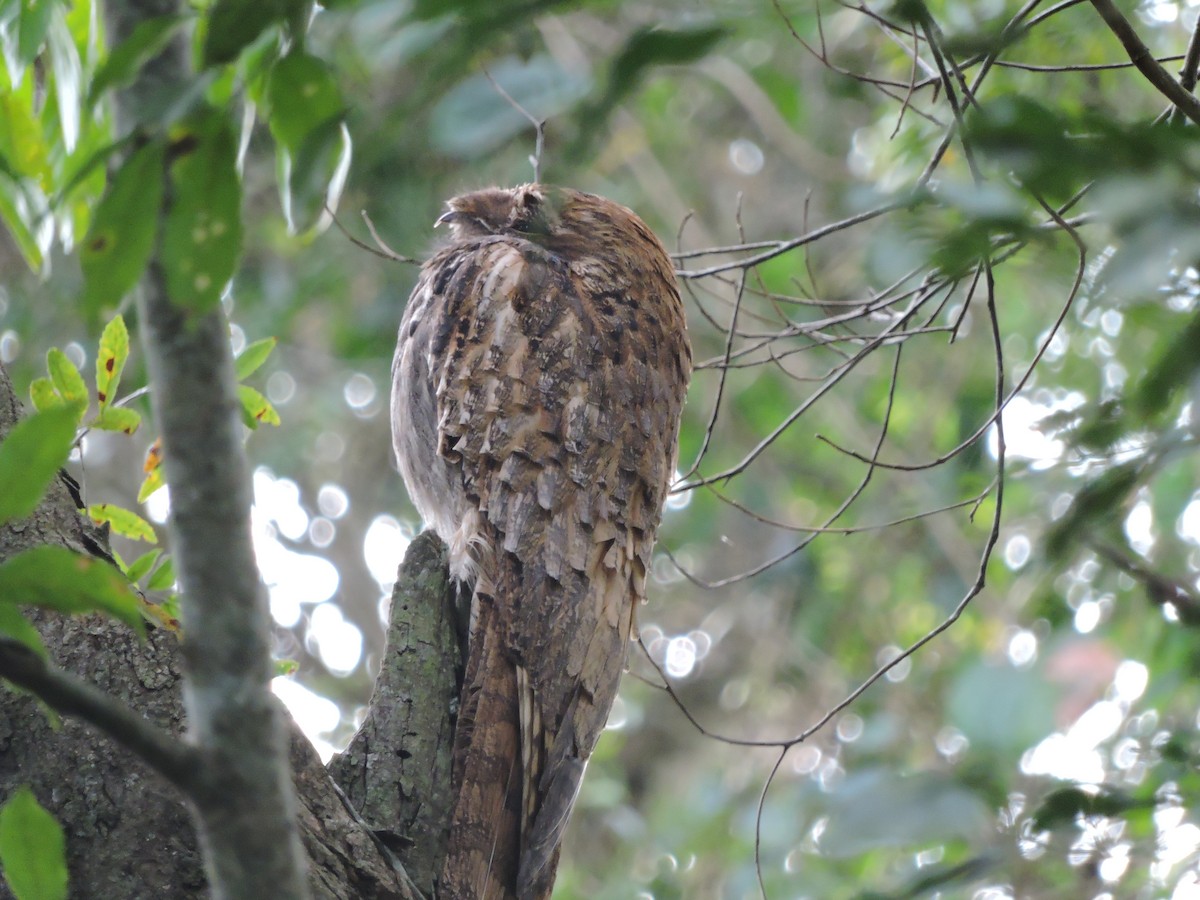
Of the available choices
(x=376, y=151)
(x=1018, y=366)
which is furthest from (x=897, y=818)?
(x=1018, y=366)

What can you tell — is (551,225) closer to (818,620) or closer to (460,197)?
(460,197)

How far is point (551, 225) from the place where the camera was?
3.11 meters

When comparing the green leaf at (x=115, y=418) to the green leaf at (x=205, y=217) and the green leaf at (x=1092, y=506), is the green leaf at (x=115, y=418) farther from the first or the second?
the green leaf at (x=1092, y=506)

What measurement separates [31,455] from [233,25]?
1.41 feet

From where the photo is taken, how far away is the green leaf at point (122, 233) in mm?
929

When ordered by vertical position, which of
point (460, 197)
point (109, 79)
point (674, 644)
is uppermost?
point (674, 644)

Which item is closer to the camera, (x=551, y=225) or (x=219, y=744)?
(x=219, y=744)

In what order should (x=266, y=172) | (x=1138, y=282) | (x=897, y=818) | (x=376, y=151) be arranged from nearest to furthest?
(x=1138, y=282), (x=376, y=151), (x=897, y=818), (x=266, y=172)

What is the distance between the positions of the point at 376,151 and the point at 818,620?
7429 mm

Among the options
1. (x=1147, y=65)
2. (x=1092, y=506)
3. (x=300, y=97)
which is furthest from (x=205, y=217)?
(x=1147, y=65)

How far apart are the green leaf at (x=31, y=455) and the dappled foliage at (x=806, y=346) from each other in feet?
0.43

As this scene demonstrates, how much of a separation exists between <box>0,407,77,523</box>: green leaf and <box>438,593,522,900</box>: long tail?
4.83ft

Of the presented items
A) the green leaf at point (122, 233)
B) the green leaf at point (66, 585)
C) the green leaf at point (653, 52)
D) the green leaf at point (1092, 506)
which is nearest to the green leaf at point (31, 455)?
the green leaf at point (66, 585)

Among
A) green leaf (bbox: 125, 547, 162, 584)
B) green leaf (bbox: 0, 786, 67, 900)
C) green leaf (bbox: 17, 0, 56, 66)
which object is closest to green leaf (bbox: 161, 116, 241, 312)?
green leaf (bbox: 0, 786, 67, 900)
